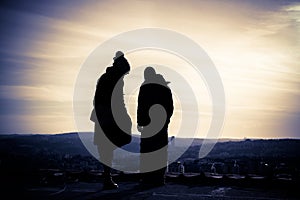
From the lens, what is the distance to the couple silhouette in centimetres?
1191

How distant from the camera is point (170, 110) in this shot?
1401 centimetres

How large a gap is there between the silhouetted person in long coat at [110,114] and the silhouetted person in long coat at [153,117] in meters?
1.79

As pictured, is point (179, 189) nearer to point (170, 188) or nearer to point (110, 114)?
point (170, 188)

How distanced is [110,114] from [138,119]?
212cm

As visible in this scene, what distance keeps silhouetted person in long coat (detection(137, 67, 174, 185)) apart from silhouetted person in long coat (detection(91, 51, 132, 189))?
5.87 ft

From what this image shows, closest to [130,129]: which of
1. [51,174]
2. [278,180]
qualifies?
[51,174]

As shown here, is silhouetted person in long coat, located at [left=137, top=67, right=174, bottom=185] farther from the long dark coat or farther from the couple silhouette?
the long dark coat

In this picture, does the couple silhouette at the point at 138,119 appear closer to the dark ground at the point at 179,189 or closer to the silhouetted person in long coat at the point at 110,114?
the silhouetted person in long coat at the point at 110,114

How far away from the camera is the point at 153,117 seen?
13.8 meters

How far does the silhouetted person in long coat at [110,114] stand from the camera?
11867 mm

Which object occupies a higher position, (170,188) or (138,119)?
(138,119)

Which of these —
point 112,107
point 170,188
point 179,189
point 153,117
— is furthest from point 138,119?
point 179,189

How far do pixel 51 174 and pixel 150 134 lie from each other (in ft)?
13.0

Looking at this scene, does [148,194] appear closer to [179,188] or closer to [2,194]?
[179,188]
